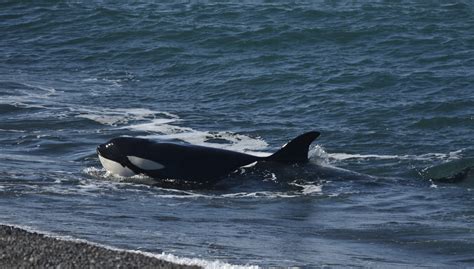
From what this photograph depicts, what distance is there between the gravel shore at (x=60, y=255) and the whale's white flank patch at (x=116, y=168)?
18.8 feet

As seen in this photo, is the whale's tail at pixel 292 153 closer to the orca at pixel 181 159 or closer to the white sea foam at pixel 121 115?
the orca at pixel 181 159

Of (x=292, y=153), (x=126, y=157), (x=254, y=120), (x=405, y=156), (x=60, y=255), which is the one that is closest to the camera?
(x=60, y=255)

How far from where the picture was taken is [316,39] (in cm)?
3234

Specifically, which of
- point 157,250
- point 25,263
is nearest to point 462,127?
point 157,250

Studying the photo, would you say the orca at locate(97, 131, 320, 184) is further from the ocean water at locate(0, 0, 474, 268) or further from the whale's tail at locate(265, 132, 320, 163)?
the ocean water at locate(0, 0, 474, 268)

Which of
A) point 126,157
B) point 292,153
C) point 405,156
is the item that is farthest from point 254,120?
point 126,157

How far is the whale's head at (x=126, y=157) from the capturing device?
1750 cm

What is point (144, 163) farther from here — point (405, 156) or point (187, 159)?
point (405, 156)

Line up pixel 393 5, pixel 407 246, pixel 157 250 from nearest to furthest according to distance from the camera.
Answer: pixel 157 250 → pixel 407 246 → pixel 393 5

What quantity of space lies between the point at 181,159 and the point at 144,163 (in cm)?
58

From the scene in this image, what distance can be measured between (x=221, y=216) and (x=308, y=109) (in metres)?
10.1

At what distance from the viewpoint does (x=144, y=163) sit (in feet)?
57.3

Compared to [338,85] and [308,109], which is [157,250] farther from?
[338,85]

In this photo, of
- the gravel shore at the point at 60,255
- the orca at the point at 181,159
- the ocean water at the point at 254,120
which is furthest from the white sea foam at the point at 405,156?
the gravel shore at the point at 60,255
